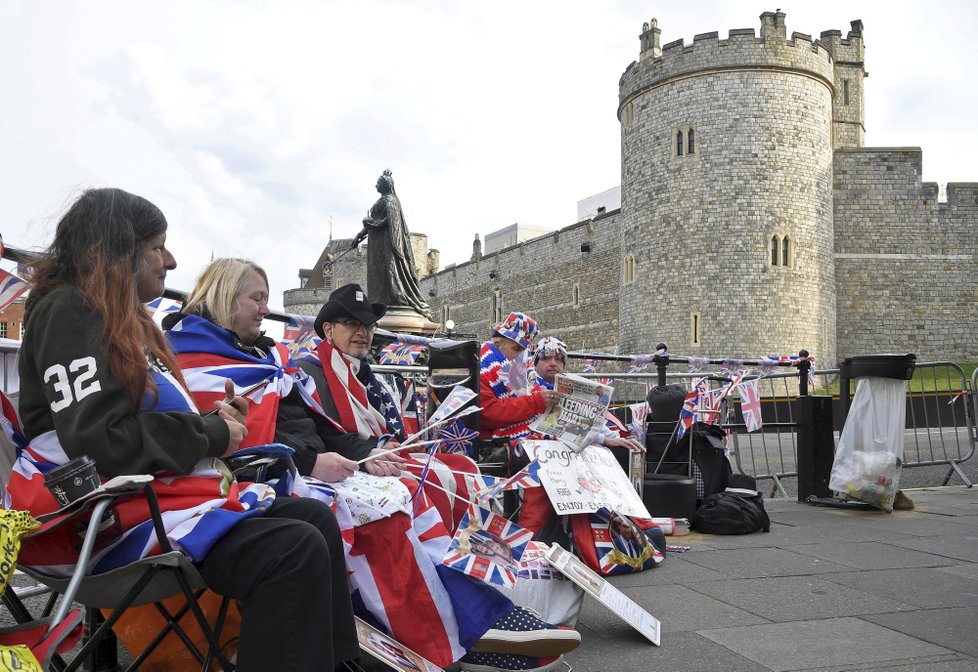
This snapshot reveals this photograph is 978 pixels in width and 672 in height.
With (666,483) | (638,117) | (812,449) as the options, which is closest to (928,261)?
(638,117)

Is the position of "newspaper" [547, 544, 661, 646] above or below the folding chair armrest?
below

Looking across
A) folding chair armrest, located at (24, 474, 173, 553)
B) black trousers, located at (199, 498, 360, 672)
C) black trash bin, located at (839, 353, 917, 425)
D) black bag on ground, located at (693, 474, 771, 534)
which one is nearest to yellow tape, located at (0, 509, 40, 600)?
folding chair armrest, located at (24, 474, 173, 553)

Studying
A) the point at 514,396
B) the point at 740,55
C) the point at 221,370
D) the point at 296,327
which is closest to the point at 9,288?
the point at 221,370

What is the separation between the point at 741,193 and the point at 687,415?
22456 millimetres

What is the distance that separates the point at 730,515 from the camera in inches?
195

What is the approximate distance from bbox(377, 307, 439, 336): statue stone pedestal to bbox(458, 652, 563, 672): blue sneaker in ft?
25.7

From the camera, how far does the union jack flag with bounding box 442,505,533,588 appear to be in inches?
94.2

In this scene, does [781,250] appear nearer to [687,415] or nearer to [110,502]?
[687,415]

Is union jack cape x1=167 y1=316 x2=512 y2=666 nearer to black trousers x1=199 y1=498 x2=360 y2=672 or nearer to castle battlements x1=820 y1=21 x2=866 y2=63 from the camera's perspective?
black trousers x1=199 y1=498 x2=360 y2=672

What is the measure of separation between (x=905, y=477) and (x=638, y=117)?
2174 cm

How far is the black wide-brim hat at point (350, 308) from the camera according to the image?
322 cm

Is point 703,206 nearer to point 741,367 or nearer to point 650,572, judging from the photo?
point 741,367

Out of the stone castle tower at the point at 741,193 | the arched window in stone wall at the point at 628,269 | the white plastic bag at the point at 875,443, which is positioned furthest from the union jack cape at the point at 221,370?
the arched window in stone wall at the point at 628,269

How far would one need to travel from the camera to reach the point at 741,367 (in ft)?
25.2
